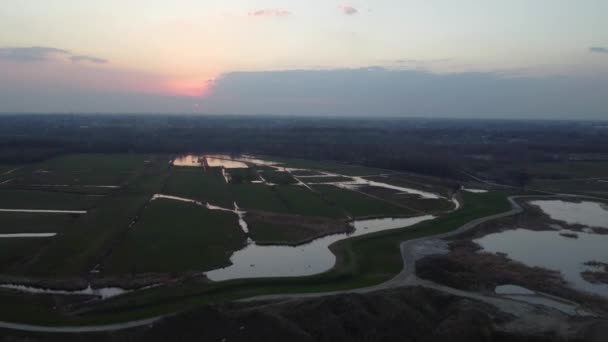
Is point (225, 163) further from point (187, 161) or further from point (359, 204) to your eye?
point (359, 204)

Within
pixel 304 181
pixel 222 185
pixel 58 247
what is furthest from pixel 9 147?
pixel 58 247

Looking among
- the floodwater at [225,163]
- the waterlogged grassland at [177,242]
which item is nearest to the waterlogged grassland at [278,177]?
the floodwater at [225,163]

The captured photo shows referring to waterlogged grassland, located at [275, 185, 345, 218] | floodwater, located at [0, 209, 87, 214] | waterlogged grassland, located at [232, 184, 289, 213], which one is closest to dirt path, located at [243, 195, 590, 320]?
waterlogged grassland, located at [275, 185, 345, 218]

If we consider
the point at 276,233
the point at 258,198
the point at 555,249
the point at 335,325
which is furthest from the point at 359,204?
the point at 335,325

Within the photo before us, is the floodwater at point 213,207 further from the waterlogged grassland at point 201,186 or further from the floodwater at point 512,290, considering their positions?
the floodwater at point 512,290

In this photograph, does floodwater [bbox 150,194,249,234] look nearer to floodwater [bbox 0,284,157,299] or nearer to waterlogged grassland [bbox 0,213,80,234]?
waterlogged grassland [bbox 0,213,80,234]

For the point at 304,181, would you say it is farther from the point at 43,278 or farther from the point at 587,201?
the point at 43,278

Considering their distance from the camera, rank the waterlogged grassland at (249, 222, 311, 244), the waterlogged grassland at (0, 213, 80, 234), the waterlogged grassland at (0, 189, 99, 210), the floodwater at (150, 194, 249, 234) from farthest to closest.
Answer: the waterlogged grassland at (0, 189, 99, 210) < the floodwater at (150, 194, 249, 234) < the waterlogged grassland at (0, 213, 80, 234) < the waterlogged grassland at (249, 222, 311, 244)
